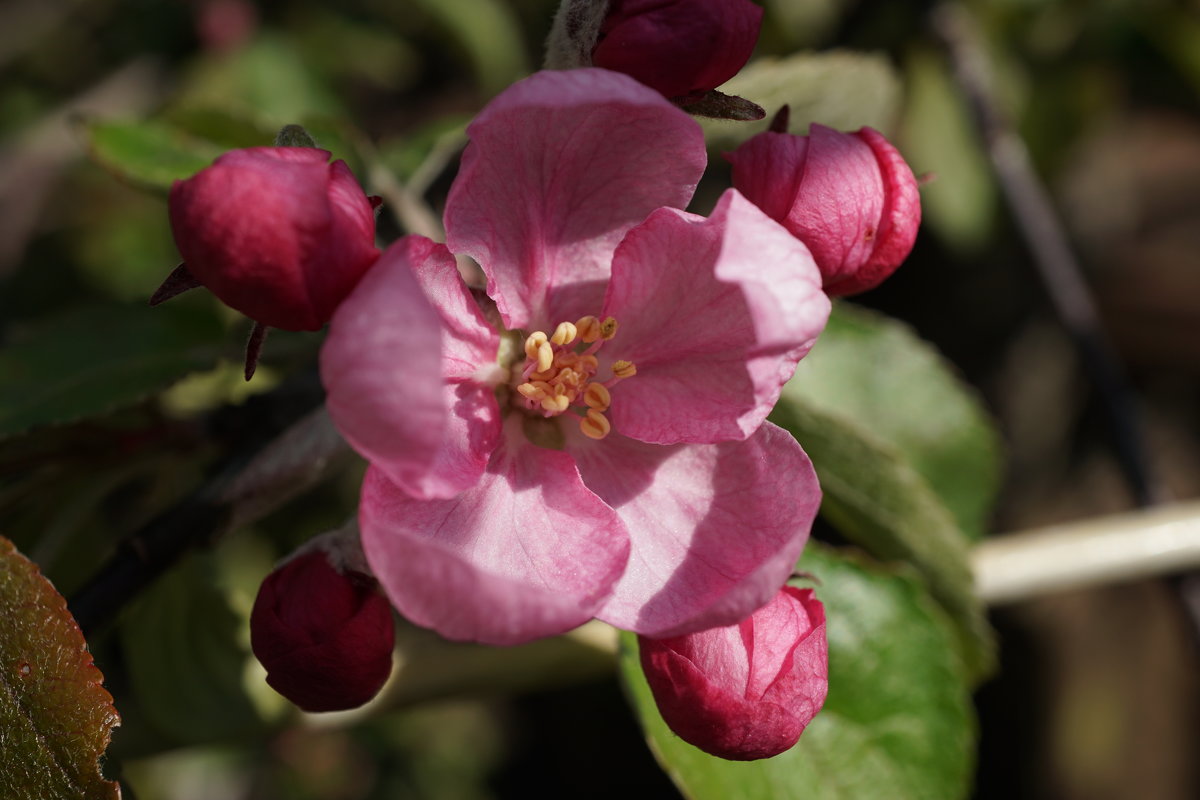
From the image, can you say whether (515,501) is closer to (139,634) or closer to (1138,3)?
(139,634)

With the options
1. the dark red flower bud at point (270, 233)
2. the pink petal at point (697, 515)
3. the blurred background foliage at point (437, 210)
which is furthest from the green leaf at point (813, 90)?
the dark red flower bud at point (270, 233)

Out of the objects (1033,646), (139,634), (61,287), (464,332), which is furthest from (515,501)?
(1033,646)

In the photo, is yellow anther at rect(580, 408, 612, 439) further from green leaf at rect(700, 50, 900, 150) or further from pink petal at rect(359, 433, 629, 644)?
green leaf at rect(700, 50, 900, 150)

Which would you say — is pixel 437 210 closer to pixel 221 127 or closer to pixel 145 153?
pixel 221 127

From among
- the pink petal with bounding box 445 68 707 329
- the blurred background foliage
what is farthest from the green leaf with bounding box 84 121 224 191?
the pink petal with bounding box 445 68 707 329

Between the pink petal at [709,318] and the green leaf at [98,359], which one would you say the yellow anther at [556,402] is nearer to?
the pink petal at [709,318]

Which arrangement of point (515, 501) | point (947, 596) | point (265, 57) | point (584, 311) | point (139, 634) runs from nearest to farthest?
point (515, 501) < point (584, 311) < point (947, 596) < point (139, 634) < point (265, 57)

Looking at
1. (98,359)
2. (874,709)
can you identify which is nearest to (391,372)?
(874,709)
